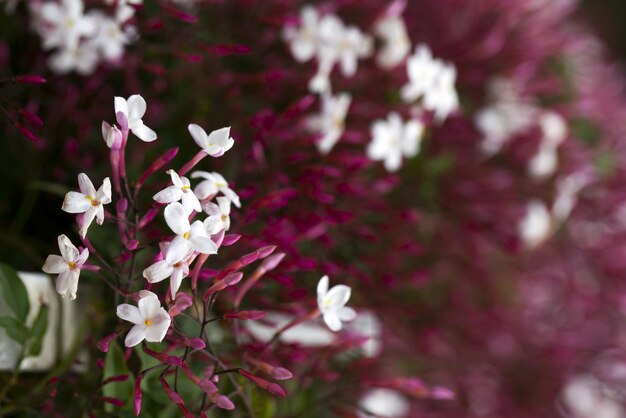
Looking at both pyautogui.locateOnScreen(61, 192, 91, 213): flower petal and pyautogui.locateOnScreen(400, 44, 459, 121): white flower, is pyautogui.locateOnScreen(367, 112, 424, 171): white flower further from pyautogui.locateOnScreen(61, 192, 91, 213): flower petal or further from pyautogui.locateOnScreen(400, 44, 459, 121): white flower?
pyautogui.locateOnScreen(61, 192, 91, 213): flower petal

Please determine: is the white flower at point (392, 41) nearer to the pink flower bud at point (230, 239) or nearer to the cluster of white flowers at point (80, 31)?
the cluster of white flowers at point (80, 31)

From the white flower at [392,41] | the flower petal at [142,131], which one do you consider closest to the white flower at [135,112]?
the flower petal at [142,131]

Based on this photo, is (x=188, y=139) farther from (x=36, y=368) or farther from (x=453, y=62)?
(x=453, y=62)

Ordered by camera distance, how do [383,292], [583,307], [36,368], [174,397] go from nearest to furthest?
[174,397], [36,368], [383,292], [583,307]

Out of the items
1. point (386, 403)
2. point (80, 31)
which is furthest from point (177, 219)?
point (386, 403)

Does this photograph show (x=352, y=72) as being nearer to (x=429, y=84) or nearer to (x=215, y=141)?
(x=429, y=84)

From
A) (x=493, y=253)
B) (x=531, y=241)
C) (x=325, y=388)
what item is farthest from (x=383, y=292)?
(x=493, y=253)
